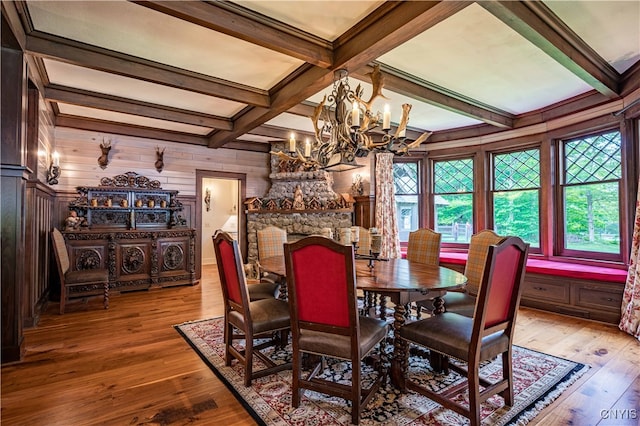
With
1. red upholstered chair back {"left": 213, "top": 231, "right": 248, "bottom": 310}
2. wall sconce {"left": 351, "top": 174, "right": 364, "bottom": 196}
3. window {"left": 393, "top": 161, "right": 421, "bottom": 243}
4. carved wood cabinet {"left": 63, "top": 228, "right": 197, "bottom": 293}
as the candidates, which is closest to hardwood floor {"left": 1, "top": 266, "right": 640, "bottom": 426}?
red upholstered chair back {"left": 213, "top": 231, "right": 248, "bottom": 310}

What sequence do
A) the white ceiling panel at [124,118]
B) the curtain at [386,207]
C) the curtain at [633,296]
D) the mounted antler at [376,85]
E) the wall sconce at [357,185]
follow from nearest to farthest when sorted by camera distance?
the mounted antler at [376,85], the curtain at [633,296], the white ceiling panel at [124,118], the curtain at [386,207], the wall sconce at [357,185]

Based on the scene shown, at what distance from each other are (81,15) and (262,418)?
3000 mm

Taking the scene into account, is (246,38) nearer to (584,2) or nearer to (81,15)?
(81,15)

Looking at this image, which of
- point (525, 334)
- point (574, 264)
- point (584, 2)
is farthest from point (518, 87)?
point (525, 334)

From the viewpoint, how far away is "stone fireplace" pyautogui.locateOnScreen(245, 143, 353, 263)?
595 centimetres

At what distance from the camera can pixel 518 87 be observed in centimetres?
372

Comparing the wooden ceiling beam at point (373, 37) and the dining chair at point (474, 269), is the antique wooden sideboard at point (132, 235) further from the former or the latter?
the dining chair at point (474, 269)

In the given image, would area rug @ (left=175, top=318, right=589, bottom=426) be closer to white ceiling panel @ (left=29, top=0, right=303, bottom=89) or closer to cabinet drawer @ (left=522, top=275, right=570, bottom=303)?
cabinet drawer @ (left=522, top=275, right=570, bottom=303)

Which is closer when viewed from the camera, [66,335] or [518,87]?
[66,335]

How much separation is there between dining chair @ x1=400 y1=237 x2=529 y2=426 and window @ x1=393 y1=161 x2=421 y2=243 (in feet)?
13.4

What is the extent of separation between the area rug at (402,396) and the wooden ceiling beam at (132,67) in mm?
2574

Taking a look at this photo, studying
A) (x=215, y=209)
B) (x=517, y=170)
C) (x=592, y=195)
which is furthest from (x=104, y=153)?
(x=592, y=195)

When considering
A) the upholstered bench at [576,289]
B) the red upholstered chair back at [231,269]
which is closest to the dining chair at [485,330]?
the red upholstered chair back at [231,269]

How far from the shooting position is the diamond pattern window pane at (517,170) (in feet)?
15.9
